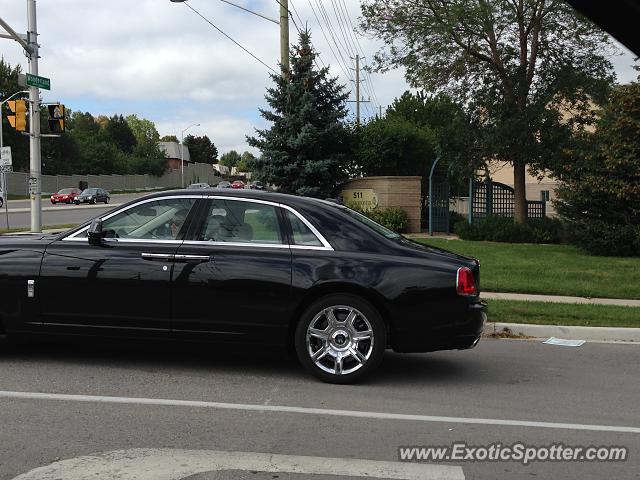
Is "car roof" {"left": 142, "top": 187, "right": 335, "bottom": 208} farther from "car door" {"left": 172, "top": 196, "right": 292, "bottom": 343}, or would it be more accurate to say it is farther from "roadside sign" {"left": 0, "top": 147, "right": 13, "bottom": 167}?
"roadside sign" {"left": 0, "top": 147, "right": 13, "bottom": 167}

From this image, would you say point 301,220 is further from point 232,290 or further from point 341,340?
point 341,340

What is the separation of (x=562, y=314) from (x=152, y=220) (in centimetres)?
603

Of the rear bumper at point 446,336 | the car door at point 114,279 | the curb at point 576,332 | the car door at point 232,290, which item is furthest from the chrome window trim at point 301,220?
the curb at point 576,332

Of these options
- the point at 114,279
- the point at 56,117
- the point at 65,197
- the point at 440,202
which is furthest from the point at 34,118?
the point at 65,197

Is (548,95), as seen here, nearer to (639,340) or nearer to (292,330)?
(639,340)

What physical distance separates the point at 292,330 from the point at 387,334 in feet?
2.85

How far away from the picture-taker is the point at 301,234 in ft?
19.4

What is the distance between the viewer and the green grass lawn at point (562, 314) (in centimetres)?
866

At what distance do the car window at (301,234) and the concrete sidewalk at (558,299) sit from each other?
521 cm

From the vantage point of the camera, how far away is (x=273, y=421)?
4.76m

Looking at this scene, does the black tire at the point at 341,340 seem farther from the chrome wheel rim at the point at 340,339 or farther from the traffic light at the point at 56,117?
the traffic light at the point at 56,117

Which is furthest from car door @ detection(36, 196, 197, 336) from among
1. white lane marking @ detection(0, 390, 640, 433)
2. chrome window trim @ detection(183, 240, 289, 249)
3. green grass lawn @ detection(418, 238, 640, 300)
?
green grass lawn @ detection(418, 238, 640, 300)

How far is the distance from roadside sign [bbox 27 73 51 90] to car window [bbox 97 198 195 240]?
15351mm

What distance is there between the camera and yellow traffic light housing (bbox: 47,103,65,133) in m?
19.6
